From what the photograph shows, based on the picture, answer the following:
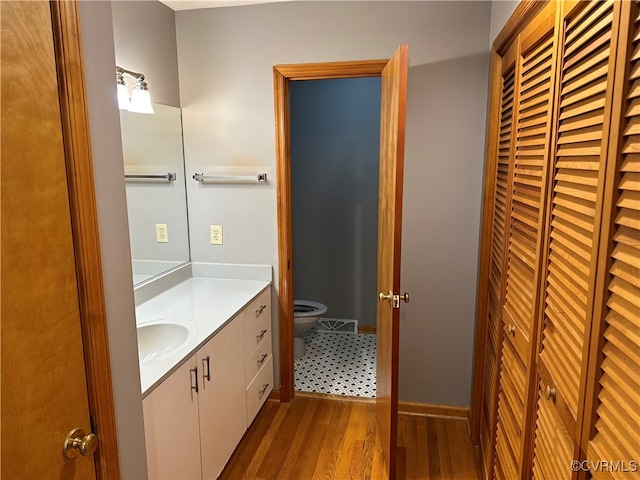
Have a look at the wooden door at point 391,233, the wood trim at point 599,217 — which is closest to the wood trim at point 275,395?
the wooden door at point 391,233

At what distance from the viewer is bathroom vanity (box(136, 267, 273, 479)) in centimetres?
151

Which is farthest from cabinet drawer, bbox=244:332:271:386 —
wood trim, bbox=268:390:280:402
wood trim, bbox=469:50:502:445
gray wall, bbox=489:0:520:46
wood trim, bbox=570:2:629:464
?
gray wall, bbox=489:0:520:46

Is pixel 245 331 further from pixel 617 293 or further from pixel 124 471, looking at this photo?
pixel 617 293

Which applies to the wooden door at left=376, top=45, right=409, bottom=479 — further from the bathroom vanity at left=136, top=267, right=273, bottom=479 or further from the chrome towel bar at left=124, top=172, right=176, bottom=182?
the chrome towel bar at left=124, top=172, right=176, bottom=182

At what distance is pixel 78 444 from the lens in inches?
35.6

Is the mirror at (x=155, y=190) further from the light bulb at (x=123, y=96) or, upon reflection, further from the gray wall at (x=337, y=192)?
the gray wall at (x=337, y=192)

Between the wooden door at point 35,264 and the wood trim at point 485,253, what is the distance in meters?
1.85

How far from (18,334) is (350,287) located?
10.3ft

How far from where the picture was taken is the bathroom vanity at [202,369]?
4.96ft

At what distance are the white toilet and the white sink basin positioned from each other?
1.33 m

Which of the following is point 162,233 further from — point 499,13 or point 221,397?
point 499,13

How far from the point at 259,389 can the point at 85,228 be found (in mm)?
1819

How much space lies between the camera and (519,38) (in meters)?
1.56

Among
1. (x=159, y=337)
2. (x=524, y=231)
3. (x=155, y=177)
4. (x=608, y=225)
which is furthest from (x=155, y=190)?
(x=608, y=225)
